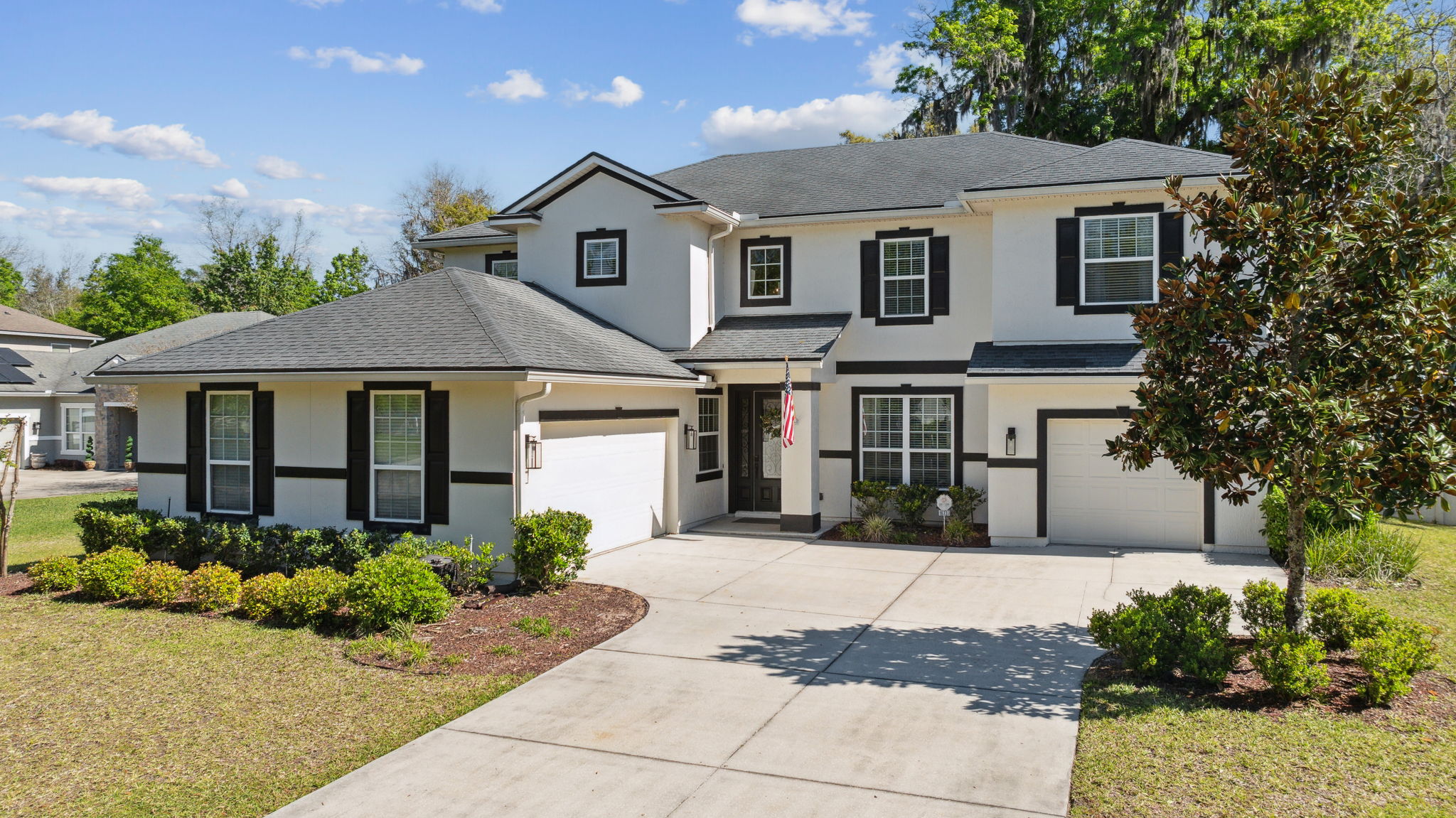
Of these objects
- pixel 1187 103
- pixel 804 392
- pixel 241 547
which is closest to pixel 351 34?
pixel 241 547

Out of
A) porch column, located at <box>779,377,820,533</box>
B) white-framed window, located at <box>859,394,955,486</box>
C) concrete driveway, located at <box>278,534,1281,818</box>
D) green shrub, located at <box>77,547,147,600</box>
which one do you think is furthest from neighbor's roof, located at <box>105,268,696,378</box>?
white-framed window, located at <box>859,394,955,486</box>

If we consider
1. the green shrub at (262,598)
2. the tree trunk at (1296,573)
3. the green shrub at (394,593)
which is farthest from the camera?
the green shrub at (262,598)

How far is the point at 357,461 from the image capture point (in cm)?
1216

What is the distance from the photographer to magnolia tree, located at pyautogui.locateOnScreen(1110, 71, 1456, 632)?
679 centimetres

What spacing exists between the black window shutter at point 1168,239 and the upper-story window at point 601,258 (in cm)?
908

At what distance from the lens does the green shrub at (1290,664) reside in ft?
22.1

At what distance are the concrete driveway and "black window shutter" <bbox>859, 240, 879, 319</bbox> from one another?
6163mm

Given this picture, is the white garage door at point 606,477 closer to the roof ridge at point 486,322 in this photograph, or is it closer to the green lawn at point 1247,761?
the roof ridge at point 486,322

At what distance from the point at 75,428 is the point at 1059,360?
33382 mm

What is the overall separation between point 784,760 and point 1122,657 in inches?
135

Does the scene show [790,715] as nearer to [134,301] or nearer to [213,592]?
[213,592]

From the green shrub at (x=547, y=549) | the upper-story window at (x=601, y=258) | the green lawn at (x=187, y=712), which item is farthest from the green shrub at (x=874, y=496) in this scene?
the green lawn at (x=187, y=712)

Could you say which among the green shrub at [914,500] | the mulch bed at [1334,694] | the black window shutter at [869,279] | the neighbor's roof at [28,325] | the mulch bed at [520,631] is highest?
the neighbor's roof at [28,325]

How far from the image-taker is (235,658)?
848cm
